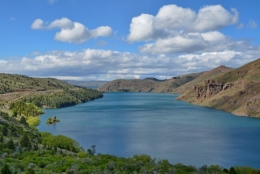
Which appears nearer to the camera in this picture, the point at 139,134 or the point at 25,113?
the point at 139,134

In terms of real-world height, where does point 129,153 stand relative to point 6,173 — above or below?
below

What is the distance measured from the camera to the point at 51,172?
45.1 meters

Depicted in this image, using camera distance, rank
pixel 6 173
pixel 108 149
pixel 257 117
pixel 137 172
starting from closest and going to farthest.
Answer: pixel 6 173, pixel 137 172, pixel 108 149, pixel 257 117

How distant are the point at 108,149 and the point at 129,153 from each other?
853 cm

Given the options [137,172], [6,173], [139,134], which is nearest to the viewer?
[6,173]

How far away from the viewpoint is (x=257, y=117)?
184750mm

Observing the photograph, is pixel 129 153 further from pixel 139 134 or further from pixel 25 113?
pixel 25 113

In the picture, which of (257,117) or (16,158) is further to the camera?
(257,117)

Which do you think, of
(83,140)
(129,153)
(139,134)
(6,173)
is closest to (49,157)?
(6,173)

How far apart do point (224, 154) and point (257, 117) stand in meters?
112

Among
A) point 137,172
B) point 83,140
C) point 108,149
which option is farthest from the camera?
point 83,140

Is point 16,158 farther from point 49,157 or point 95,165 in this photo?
point 95,165

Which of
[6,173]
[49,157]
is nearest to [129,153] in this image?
[49,157]

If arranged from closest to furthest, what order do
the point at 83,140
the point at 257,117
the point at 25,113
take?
the point at 83,140 < the point at 25,113 < the point at 257,117
